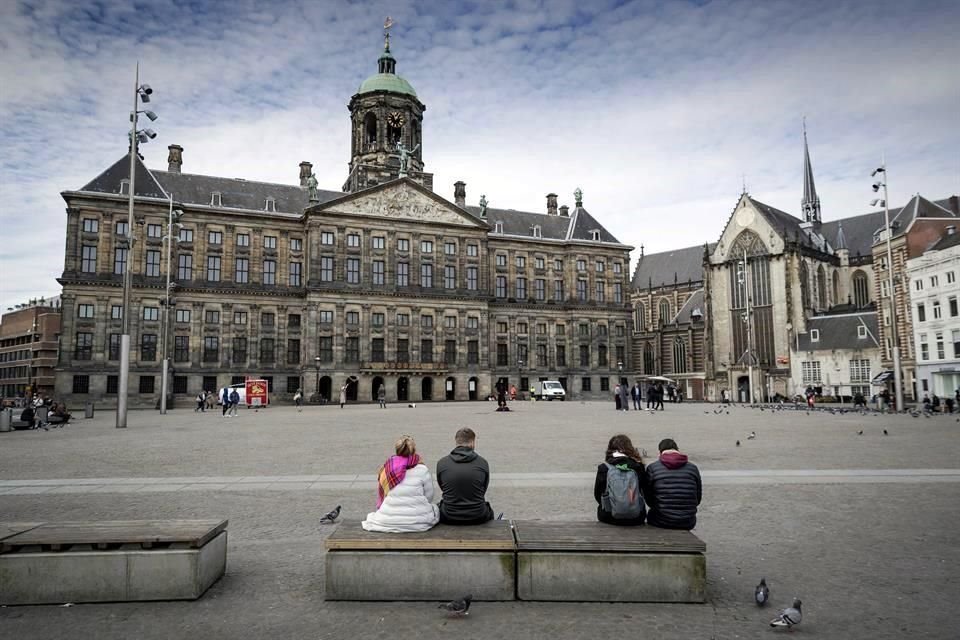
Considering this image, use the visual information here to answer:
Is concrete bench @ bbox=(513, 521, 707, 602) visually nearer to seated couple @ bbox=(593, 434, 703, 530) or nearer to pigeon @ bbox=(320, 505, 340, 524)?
seated couple @ bbox=(593, 434, 703, 530)

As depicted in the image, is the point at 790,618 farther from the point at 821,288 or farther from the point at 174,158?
the point at 821,288

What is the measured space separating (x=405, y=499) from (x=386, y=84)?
72.9 m

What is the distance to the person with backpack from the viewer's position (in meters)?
6.60

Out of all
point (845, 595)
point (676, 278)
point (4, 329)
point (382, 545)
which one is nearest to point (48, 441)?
point (382, 545)

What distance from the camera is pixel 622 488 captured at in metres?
6.60

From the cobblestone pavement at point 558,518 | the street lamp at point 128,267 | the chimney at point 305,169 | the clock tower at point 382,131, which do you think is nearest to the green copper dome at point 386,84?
the clock tower at point 382,131

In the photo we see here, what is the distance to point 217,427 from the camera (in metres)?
29.0

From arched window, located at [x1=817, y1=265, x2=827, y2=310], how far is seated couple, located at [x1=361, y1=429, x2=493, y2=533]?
83909 mm

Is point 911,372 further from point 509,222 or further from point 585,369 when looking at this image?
point 509,222

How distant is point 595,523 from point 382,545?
219cm

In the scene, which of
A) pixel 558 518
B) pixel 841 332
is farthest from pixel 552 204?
pixel 558 518

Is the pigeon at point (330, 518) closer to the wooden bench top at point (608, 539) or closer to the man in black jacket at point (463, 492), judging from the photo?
the man in black jacket at point (463, 492)

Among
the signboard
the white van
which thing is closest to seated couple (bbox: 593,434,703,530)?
the signboard

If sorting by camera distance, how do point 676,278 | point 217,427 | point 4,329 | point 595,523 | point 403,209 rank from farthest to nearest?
1. point 4,329
2. point 676,278
3. point 403,209
4. point 217,427
5. point 595,523
